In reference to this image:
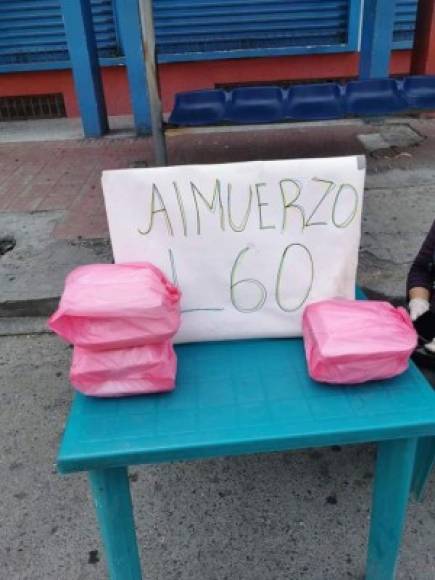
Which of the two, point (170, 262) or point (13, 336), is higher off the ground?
point (170, 262)

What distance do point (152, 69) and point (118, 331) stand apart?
10.6 ft

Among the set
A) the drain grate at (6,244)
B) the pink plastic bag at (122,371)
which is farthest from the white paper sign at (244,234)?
the drain grate at (6,244)

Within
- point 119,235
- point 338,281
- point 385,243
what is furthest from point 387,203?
point 119,235

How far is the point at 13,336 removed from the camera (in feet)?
9.82

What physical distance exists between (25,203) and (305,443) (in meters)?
3.92

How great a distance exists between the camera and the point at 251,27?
6.95 metres

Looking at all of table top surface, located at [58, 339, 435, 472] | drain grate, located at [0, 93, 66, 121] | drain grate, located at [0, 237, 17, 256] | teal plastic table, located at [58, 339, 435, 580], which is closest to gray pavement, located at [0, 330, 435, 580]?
teal plastic table, located at [58, 339, 435, 580]

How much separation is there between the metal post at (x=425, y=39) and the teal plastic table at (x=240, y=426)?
6.17m

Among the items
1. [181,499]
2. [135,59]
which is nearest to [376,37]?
[135,59]

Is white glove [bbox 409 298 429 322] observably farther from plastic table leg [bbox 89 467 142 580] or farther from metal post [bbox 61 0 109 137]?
metal post [bbox 61 0 109 137]

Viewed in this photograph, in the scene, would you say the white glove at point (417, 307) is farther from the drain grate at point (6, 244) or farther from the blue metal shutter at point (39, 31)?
the blue metal shutter at point (39, 31)

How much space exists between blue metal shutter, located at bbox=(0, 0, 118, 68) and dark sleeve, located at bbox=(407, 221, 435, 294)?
6.12m

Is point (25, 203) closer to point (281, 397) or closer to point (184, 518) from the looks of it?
point (184, 518)

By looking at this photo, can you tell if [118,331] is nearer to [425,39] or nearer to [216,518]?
[216,518]
